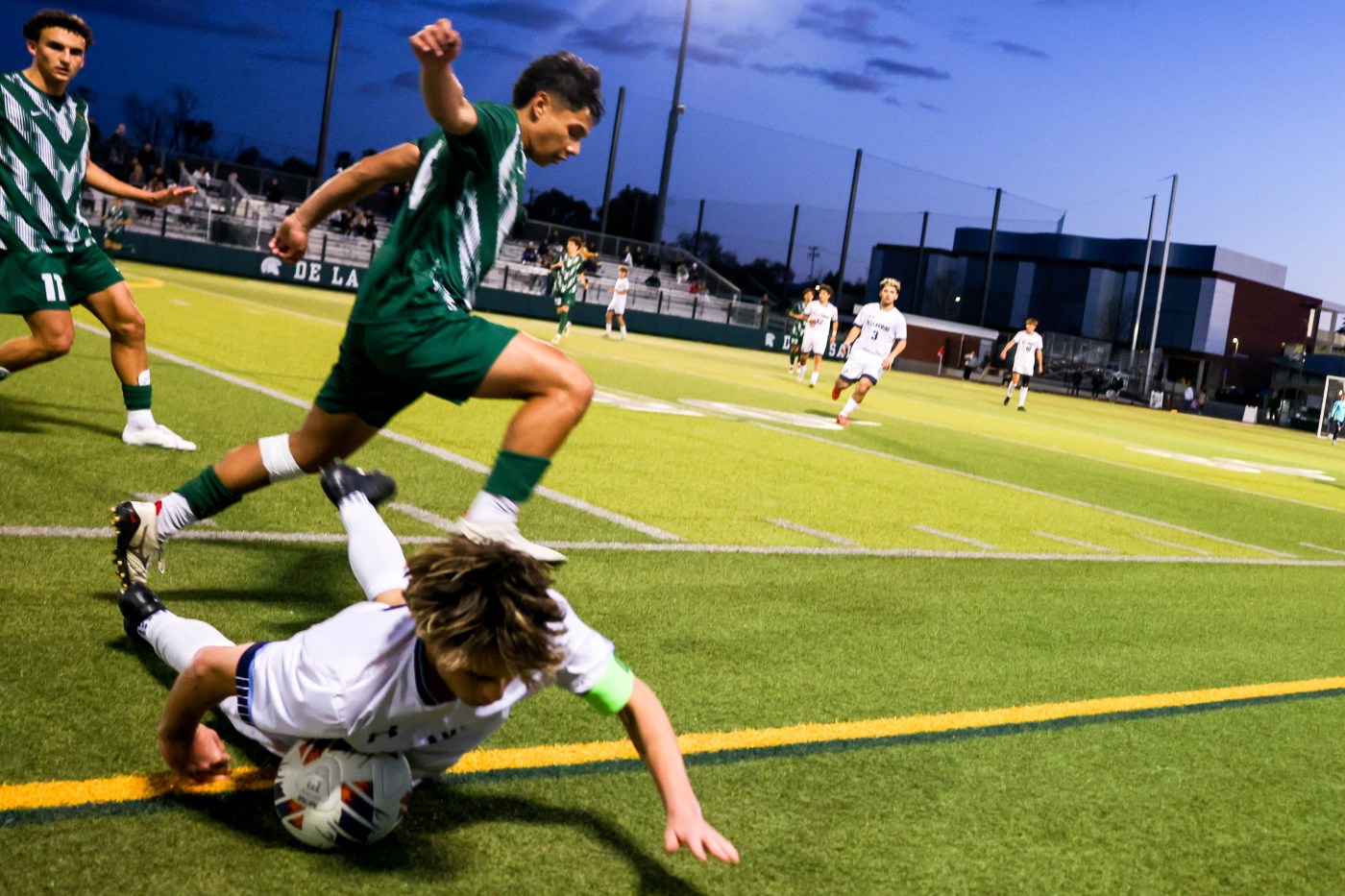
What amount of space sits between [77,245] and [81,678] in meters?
4.22

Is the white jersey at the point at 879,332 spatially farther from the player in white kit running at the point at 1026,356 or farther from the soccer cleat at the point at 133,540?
the soccer cleat at the point at 133,540

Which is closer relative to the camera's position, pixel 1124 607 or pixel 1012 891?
pixel 1012 891

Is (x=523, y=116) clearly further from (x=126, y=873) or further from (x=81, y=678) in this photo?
(x=126, y=873)

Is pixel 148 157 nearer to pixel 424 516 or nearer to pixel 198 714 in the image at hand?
pixel 424 516

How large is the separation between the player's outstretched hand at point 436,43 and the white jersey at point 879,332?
589 inches

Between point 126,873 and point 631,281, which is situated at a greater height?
point 631,281

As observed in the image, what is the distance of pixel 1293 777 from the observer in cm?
414

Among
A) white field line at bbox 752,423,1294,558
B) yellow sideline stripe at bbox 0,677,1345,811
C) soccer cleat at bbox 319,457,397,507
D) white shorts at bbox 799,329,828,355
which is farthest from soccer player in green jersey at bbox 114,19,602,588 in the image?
white shorts at bbox 799,329,828,355

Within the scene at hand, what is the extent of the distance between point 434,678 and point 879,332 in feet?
53.4

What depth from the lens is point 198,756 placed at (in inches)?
118

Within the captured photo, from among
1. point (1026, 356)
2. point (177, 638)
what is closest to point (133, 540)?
point (177, 638)

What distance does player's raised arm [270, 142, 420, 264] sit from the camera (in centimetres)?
421

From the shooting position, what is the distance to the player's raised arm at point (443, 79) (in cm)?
346

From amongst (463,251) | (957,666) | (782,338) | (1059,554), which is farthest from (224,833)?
(782,338)
